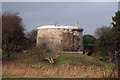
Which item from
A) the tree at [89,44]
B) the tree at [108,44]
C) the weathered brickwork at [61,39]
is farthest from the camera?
the tree at [89,44]

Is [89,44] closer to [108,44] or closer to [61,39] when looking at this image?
[61,39]

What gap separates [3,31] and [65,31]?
11.3m

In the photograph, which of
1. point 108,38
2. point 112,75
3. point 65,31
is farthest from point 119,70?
point 65,31

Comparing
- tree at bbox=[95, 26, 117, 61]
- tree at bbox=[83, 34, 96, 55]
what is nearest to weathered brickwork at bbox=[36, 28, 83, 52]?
tree at bbox=[95, 26, 117, 61]

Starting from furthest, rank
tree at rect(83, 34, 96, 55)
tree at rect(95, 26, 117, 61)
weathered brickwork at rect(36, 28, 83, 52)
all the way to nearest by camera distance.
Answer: tree at rect(83, 34, 96, 55) → weathered brickwork at rect(36, 28, 83, 52) → tree at rect(95, 26, 117, 61)

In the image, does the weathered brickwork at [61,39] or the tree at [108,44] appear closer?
the tree at [108,44]

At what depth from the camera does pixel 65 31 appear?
18109mm

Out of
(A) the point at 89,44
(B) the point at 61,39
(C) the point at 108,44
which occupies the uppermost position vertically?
(B) the point at 61,39

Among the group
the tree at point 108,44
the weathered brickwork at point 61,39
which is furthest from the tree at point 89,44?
the tree at point 108,44

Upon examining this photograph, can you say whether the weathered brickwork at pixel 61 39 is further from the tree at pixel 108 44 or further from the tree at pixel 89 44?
the tree at pixel 89 44

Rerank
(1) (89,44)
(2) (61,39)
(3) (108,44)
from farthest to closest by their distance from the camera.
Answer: (1) (89,44) → (2) (61,39) → (3) (108,44)

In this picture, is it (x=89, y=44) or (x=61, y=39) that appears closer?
(x=61, y=39)

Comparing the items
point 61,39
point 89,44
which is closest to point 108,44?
point 61,39

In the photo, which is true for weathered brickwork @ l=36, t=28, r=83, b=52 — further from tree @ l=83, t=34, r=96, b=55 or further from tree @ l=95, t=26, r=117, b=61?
tree @ l=83, t=34, r=96, b=55
